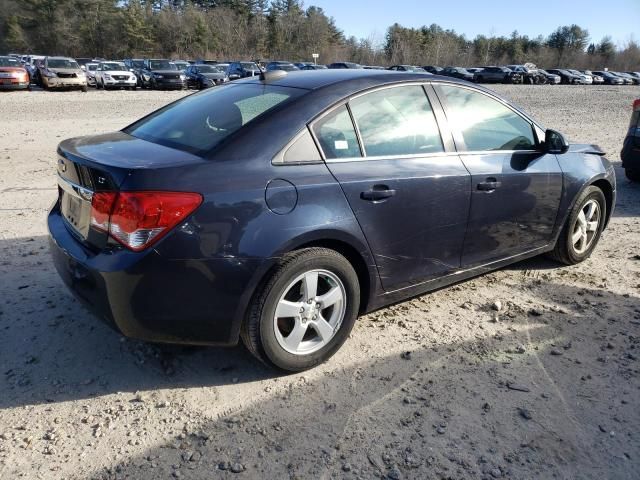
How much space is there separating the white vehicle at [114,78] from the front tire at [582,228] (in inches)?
1059

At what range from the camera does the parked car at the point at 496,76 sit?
1895 inches

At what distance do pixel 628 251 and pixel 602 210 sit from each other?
0.67 m

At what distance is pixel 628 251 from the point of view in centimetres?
527

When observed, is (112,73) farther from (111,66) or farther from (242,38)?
(242,38)

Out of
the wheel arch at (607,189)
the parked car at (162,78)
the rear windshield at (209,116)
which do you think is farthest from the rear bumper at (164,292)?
the parked car at (162,78)

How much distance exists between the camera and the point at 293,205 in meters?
2.84

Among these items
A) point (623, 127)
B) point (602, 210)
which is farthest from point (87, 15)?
point (602, 210)

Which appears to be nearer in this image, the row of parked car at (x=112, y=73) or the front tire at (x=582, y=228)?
the front tire at (x=582, y=228)

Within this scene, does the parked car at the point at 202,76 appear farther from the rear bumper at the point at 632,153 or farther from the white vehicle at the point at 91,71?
the rear bumper at the point at 632,153

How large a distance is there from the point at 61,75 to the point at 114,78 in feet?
11.2

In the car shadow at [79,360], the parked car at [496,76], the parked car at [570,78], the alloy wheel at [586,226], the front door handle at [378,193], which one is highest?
the parked car at [570,78]

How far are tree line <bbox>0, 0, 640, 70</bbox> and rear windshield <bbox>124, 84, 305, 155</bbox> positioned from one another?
244 feet

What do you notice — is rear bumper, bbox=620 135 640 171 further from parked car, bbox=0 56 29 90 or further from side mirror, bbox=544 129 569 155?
parked car, bbox=0 56 29 90

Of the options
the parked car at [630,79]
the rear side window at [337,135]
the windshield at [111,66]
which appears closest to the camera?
the rear side window at [337,135]
